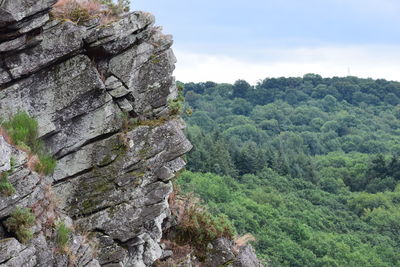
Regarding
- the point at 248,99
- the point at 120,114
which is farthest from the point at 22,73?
the point at 248,99

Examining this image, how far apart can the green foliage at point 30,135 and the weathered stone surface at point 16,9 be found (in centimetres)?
161

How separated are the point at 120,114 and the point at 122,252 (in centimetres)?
249

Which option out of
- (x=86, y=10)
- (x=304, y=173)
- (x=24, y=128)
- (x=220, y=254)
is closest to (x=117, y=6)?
(x=86, y=10)

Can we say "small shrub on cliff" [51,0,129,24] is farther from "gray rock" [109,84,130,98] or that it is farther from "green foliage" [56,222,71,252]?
"green foliage" [56,222,71,252]

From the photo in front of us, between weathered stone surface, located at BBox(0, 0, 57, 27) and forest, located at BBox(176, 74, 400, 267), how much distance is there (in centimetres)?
477

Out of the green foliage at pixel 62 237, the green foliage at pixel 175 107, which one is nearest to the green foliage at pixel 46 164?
the green foliage at pixel 62 237

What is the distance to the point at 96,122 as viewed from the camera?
38.5ft

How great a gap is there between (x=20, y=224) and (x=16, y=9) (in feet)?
11.6

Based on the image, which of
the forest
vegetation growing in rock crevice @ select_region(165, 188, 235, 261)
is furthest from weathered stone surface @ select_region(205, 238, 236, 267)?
the forest

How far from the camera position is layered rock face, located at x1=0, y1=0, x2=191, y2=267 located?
36.2ft

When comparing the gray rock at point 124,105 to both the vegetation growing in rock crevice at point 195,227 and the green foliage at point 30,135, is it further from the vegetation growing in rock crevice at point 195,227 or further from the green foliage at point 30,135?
the vegetation growing in rock crevice at point 195,227

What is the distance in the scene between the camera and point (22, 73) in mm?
11086

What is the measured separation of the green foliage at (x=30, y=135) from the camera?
10.9 meters

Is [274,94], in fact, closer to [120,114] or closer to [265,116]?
[265,116]
